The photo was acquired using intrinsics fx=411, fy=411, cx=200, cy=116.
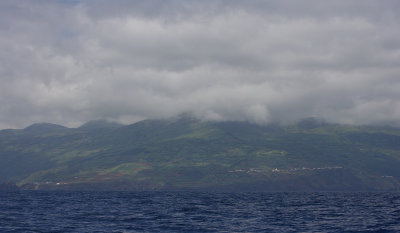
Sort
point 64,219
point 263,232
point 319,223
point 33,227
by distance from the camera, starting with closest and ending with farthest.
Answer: point 263,232 < point 33,227 < point 319,223 < point 64,219

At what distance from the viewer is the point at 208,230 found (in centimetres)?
6881

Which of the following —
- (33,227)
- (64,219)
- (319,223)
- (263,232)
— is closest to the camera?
(263,232)

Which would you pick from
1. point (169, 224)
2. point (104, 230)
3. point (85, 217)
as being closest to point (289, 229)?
point (169, 224)

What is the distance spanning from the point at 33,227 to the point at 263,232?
4004 cm

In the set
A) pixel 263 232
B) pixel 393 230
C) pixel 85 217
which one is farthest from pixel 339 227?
pixel 85 217

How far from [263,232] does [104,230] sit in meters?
26.3

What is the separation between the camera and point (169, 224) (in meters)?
76.1

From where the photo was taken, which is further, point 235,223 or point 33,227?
point 235,223

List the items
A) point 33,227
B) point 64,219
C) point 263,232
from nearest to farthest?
point 263,232, point 33,227, point 64,219

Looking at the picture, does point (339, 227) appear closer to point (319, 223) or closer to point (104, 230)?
point (319, 223)

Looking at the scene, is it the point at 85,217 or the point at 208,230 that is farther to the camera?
the point at 85,217

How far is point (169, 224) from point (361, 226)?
3456 cm

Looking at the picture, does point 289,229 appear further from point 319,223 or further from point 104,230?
point 104,230

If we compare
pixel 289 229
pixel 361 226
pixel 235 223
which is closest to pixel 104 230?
pixel 235 223
